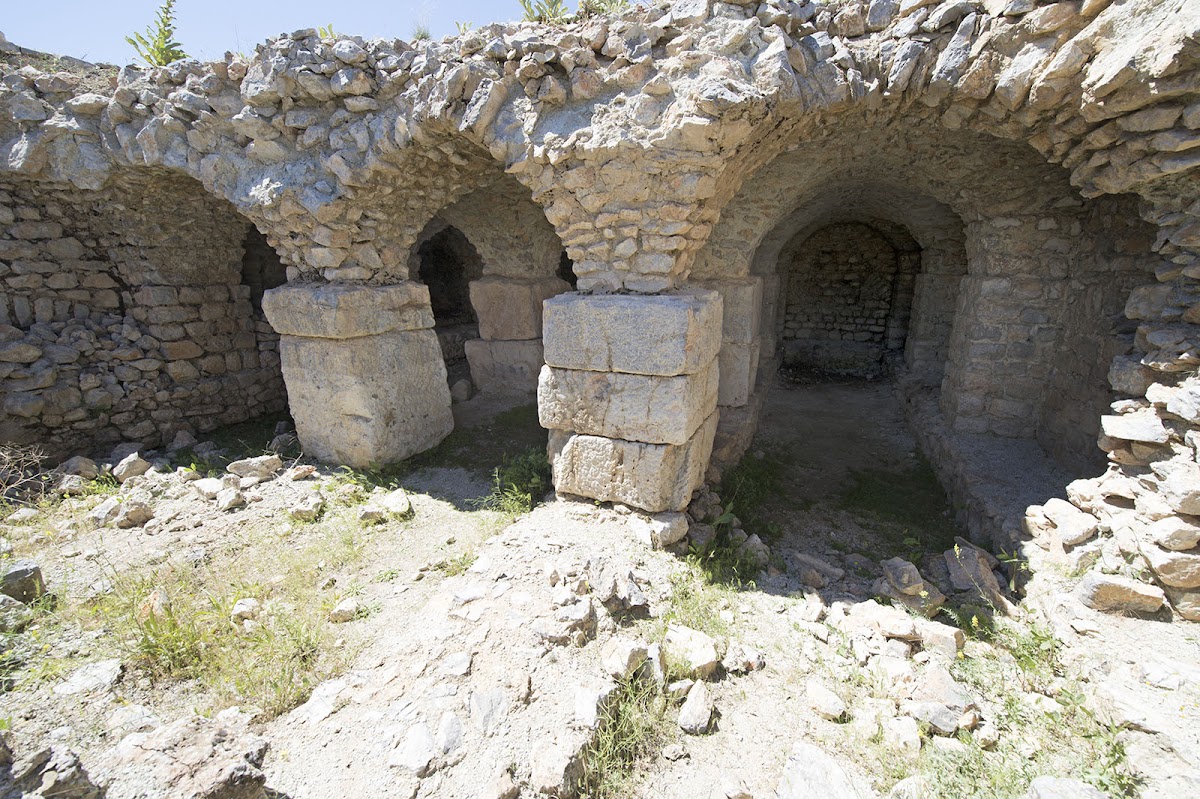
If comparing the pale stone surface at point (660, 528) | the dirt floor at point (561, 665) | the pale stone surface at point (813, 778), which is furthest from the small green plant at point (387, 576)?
the pale stone surface at point (813, 778)

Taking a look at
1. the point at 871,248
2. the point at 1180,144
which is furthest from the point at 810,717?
the point at 871,248

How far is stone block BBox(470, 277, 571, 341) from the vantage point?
19.3 ft

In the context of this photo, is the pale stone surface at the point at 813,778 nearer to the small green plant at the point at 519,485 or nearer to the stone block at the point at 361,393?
the small green plant at the point at 519,485

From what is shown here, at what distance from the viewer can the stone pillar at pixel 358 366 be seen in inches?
169

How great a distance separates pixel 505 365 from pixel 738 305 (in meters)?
2.70

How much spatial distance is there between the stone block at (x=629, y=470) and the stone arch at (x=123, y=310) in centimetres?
441

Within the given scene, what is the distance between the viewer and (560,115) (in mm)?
3229

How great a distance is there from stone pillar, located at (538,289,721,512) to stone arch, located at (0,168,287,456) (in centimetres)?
412

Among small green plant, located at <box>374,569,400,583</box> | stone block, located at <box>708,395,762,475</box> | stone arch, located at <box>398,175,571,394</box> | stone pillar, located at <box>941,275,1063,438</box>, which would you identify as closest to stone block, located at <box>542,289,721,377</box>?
stone block, located at <box>708,395,762,475</box>

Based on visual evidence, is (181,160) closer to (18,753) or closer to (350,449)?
(350,449)

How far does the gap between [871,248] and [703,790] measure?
30.7ft

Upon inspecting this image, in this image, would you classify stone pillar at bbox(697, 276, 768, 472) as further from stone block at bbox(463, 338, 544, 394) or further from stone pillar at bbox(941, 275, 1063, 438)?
stone block at bbox(463, 338, 544, 394)

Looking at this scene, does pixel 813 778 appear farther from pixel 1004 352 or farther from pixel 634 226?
pixel 1004 352

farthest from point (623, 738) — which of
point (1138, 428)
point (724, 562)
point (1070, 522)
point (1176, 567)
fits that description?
point (1138, 428)
